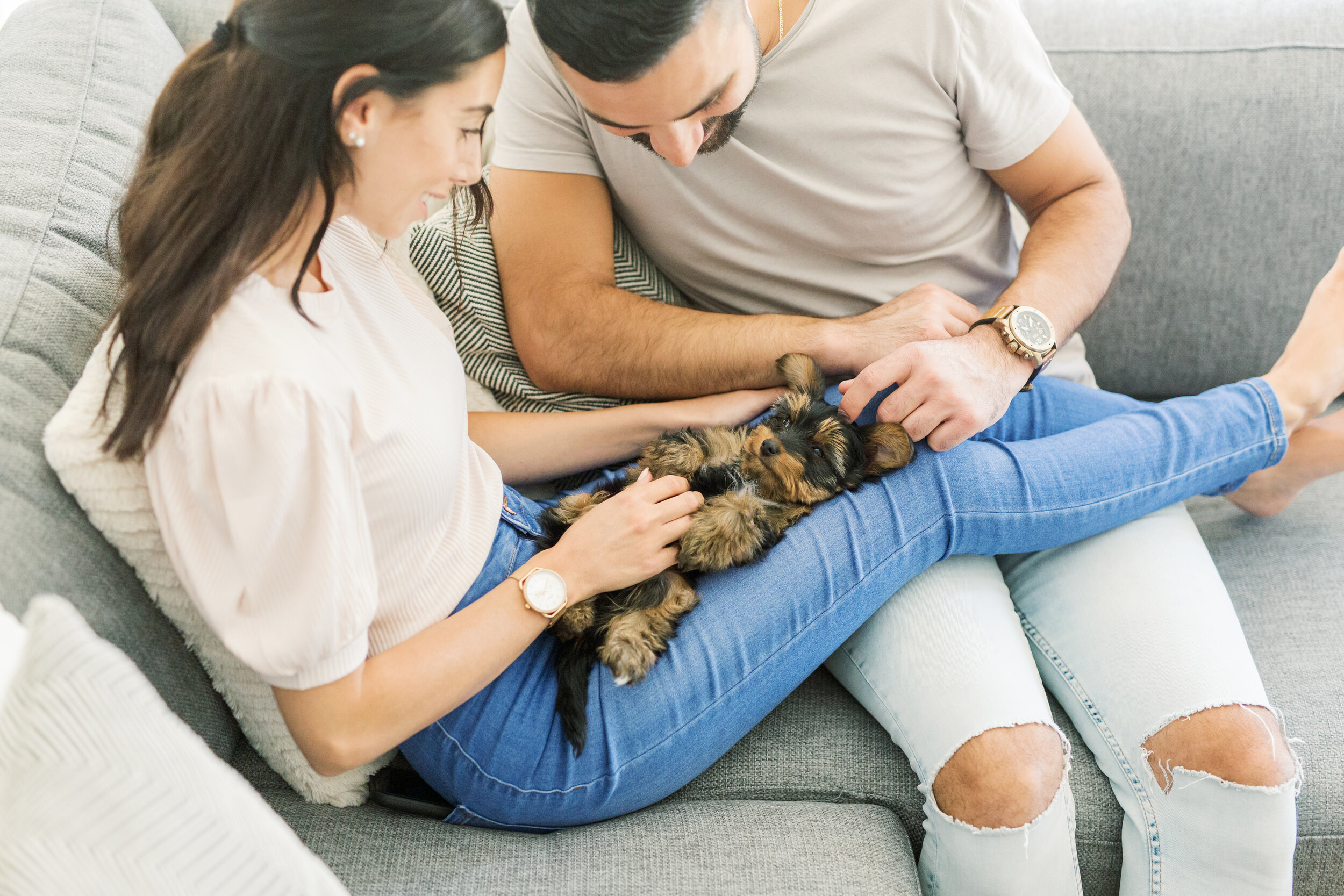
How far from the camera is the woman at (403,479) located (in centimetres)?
Result: 98

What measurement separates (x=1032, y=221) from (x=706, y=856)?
4.77 feet

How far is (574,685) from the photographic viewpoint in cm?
133

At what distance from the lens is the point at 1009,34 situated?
5.58 feet

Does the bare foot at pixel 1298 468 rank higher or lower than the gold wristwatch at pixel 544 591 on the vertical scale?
lower

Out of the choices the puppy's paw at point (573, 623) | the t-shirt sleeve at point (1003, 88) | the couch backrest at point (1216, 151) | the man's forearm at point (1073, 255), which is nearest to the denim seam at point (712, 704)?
the puppy's paw at point (573, 623)

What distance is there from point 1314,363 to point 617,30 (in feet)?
5.00

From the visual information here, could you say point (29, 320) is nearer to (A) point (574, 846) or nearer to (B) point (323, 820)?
(B) point (323, 820)

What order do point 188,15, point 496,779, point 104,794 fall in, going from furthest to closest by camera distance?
point 188,15 → point 496,779 → point 104,794

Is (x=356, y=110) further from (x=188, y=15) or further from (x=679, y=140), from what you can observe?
(x=188, y=15)

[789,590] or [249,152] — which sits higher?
[249,152]

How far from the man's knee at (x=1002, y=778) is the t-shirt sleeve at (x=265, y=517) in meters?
0.93

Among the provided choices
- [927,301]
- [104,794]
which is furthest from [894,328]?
[104,794]

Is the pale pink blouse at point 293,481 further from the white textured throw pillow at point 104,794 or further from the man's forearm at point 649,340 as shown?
the man's forearm at point 649,340

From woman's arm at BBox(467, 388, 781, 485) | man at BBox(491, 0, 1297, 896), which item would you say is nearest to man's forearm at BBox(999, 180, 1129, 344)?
man at BBox(491, 0, 1297, 896)
